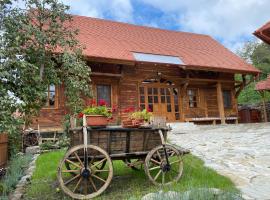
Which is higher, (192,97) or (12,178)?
(192,97)

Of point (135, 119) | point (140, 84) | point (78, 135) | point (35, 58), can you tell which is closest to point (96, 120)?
point (78, 135)

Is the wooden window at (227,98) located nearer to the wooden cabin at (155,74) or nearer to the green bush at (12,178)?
the wooden cabin at (155,74)

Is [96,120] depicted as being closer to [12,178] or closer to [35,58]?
[35,58]

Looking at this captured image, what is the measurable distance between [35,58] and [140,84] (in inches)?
366

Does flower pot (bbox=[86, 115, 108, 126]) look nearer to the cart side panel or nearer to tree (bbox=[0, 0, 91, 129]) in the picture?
the cart side panel

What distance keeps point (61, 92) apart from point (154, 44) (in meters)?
6.35

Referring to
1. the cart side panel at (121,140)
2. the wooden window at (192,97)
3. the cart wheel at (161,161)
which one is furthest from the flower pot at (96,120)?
the wooden window at (192,97)

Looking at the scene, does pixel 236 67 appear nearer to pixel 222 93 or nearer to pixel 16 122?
pixel 222 93

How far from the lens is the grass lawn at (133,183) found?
4.27 metres

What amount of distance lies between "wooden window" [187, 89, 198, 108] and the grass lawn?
9716 millimetres

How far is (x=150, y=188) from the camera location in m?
4.47

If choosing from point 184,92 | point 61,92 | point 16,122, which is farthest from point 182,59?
point 16,122

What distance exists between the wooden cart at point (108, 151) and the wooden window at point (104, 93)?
28.5 feet

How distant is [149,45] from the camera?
1608 cm
